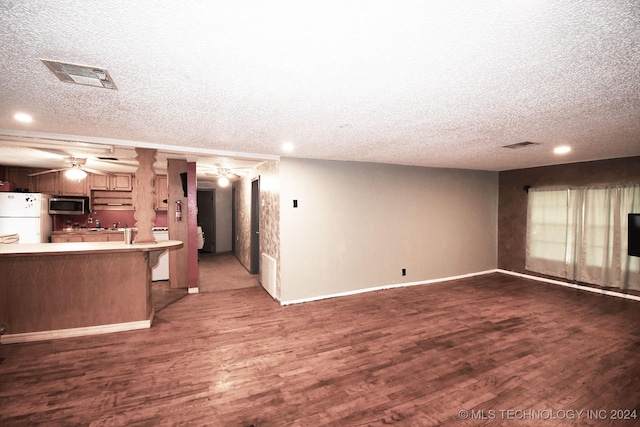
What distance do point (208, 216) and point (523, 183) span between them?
9.38 metres

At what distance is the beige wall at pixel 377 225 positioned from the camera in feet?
15.5

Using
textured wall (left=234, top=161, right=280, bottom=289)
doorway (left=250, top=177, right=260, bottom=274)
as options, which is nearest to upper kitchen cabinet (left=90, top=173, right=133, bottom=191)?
textured wall (left=234, top=161, right=280, bottom=289)

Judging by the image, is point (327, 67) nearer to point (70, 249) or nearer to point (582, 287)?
point (70, 249)

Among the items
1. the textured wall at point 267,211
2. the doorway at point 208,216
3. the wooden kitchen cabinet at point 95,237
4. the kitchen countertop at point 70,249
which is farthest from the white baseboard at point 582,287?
the wooden kitchen cabinet at point 95,237

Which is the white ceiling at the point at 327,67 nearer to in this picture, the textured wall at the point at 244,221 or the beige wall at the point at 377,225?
the beige wall at the point at 377,225

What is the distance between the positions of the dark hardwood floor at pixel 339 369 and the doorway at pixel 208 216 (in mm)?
5672

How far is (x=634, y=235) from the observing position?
4406mm

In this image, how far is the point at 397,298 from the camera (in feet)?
16.0

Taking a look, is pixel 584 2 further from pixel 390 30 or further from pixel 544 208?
pixel 544 208

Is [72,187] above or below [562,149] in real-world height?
below

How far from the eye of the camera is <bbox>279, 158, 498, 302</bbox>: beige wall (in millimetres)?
4715

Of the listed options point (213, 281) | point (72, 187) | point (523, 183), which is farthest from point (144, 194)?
point (523, 183)

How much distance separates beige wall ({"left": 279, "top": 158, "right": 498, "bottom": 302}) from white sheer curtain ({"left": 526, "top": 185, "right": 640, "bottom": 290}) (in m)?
0.97

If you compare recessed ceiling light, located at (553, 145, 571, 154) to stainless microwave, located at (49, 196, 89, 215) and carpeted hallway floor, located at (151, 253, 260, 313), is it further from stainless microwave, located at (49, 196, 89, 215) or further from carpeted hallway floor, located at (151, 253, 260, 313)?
stainless microwave, located at (49, 196, 89, 215)
